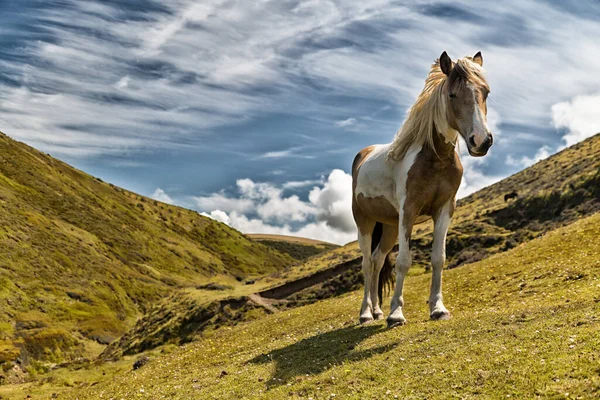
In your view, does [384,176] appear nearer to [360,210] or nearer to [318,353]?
[360,210]

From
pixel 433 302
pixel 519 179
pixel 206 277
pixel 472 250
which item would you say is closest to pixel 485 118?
pixel 433 302

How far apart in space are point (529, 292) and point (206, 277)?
182 metres

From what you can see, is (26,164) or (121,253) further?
(26,164)

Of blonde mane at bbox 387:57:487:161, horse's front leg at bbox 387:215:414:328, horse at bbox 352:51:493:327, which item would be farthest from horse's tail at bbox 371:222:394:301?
blonde mane at bbox 387:57:487:161

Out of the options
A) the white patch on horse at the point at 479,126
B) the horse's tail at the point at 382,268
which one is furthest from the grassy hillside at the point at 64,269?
the white patch on horse at the point at 479,126

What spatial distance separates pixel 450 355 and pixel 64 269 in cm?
12365

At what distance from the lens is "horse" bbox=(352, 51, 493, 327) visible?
39.1 ft

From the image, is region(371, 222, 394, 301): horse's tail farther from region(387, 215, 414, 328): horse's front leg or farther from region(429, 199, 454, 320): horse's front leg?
region(429, 199, 454, 320): horse's front leg

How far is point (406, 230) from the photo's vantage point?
13.3 meters

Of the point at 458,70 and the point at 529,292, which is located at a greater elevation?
the point at 458,70

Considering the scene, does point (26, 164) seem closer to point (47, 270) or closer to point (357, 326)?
point (47, 270)

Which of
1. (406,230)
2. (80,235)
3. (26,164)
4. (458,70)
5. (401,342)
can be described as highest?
(26,164)

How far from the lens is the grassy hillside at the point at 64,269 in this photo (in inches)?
3103

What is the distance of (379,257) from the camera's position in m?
16.7
